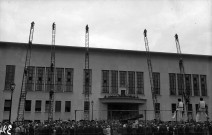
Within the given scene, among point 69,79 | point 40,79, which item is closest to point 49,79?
point 40,79

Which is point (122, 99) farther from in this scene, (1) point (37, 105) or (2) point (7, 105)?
(2) point (7, 105)

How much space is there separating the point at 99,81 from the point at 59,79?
21.1 feet

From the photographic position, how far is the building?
151ft

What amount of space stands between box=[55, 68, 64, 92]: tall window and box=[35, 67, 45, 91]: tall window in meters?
2.20

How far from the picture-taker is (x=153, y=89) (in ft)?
162

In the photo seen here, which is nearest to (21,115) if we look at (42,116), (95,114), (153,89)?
(42,116)

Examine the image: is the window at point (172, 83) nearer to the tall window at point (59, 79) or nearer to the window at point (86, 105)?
the window at point (86, 105)

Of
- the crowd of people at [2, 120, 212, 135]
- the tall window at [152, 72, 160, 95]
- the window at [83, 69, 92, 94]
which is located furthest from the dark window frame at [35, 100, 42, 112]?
the crowd of people at [2, 120, 212, 135]

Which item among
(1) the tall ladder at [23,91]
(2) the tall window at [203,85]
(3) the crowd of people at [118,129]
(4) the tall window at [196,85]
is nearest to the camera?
(3) the crowd of people at [118,129]

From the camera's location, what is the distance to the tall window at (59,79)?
156 feet

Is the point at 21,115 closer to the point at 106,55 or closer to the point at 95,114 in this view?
the point at 95,114

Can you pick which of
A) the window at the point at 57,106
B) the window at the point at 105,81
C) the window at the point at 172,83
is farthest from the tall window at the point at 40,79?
the window at the point at 172,83

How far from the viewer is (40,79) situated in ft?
155

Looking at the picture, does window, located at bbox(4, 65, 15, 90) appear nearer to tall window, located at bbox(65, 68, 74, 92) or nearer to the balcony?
tall window, located at bbox(65, 68, 74, 92)
